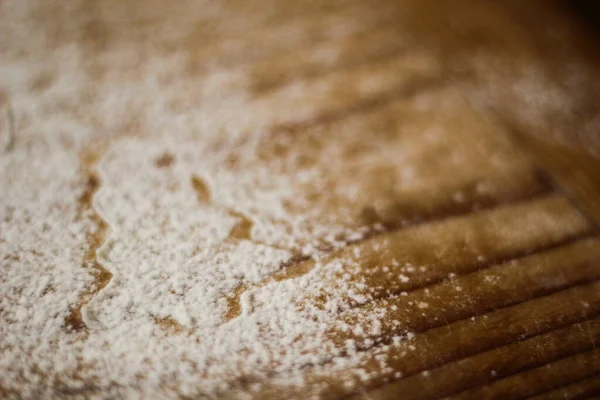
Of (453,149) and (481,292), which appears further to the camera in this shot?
(453,149)

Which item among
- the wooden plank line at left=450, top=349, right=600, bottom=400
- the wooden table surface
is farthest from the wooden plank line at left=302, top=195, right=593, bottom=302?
the wooden plank line at left=450, top=349, right=600, bottom=400

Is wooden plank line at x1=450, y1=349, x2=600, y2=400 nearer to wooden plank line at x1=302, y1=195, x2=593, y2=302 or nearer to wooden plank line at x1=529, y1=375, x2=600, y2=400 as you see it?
wooden plank line at x1=529, y1=375, x2=600, y2=400

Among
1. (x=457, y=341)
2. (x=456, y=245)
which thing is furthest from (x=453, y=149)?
(x=457, y=341)

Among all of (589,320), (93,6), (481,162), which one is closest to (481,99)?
(481,162)

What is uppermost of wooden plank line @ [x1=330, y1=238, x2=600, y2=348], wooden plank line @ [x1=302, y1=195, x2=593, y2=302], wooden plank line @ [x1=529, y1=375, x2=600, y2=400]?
wooden plank line @ [x1=302, y1=195, x2=593, y2=302]

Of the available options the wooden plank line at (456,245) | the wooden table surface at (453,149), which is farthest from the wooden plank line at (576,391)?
the wooden plank line at (456,245)

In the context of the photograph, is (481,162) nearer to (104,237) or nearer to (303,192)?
(303,192)

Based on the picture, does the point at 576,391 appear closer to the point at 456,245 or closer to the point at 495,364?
the point at 495,364

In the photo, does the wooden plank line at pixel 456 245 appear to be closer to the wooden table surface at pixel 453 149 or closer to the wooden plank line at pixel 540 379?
the wooden table surface at pixel 453 149

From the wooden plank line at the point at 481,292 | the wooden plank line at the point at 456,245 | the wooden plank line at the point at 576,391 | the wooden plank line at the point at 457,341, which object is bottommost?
the wooden plank line at the point at 576,391
